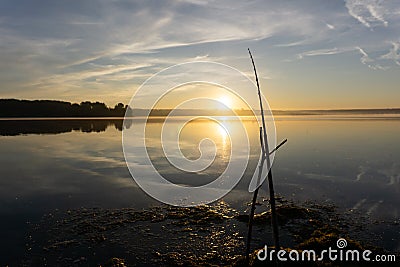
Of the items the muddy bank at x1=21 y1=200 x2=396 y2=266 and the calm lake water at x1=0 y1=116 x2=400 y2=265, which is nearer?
the muddy bank at x1=21 y1=200 x2=396 y2=266

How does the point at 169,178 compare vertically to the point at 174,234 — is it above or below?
above

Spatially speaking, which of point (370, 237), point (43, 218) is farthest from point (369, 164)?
point (43, 218)

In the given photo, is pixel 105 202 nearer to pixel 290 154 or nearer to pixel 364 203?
pixel 364 203

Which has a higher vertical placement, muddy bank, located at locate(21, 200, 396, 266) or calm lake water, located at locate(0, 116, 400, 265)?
calm lake water, located at locate(0, 116, 400, 265)

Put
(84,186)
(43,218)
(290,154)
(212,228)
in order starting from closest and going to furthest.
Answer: (212,228) < (43,218) < (84,186) < (290,154)

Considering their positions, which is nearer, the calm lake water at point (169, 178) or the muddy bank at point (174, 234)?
the muddy bank at point (174, 234)

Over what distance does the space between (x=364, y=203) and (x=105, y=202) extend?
12560 millimetres

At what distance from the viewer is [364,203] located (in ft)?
49.1

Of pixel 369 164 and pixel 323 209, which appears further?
pixel 369 164

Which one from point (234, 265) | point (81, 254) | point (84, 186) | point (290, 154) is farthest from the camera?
point (290, 154)

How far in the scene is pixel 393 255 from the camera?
952 cm

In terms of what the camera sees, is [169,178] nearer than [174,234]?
No

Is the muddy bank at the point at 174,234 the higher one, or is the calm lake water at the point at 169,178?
the calm lake water at the point at 169,178

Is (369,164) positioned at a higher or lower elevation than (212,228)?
higher
